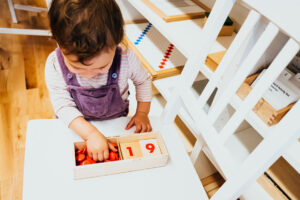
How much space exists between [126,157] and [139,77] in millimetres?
300

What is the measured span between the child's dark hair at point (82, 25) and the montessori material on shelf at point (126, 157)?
0.79ft

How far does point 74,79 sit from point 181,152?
39 cm

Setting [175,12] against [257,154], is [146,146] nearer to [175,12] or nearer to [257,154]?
[257,154]

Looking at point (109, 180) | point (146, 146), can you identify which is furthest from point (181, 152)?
point (109, 180)

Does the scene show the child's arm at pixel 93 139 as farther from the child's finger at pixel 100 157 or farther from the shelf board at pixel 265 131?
the shelf board at pixel 265 131

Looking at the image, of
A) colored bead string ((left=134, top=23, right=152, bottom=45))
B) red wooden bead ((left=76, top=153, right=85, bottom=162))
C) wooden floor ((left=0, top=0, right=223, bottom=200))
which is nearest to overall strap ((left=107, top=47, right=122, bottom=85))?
red wooden bead ((left=76, top=153, right=85, bottom=162))

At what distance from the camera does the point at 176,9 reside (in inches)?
43.3

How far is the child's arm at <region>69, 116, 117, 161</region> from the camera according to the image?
595 mm

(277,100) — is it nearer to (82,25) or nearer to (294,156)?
(294,156)

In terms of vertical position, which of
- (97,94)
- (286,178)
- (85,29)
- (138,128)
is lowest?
(286,178)

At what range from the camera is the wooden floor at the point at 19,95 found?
1.11 meters

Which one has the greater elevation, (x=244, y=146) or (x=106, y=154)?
(x=106, y=154)

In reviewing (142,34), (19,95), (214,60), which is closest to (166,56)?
(142,34)

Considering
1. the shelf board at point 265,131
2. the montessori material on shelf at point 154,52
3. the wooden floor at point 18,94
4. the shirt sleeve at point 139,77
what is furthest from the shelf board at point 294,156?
the wooden floor at point 18,94
